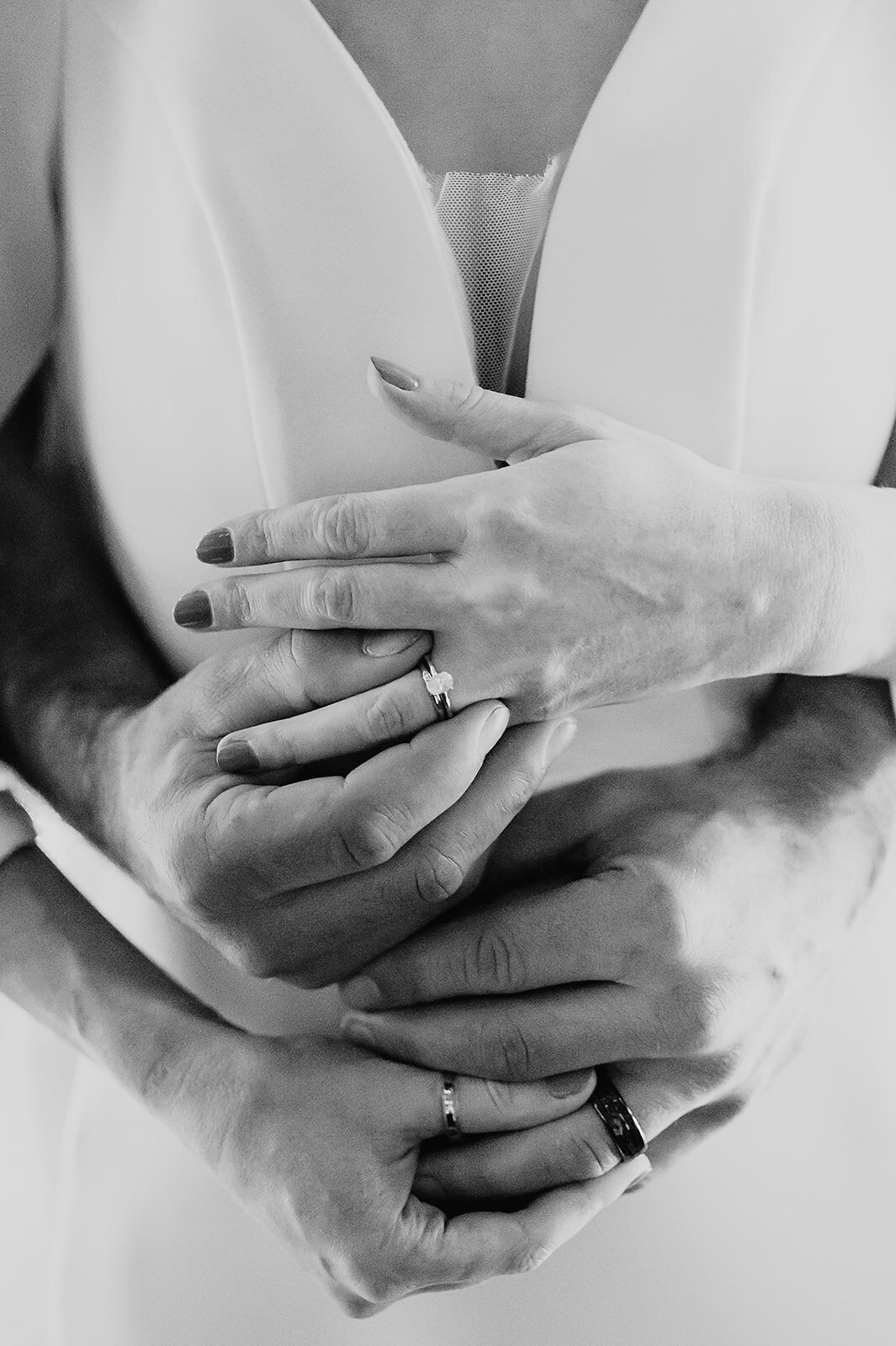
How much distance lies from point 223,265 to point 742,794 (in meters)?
0.53

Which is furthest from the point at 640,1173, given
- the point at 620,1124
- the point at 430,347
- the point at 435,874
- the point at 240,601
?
the point at 430,347

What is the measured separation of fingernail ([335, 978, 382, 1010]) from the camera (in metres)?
0.84

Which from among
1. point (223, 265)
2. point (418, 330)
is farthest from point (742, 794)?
point (223, 265)

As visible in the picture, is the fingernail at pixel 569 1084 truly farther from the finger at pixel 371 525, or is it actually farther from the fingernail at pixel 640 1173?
the finger at pixel 371 525

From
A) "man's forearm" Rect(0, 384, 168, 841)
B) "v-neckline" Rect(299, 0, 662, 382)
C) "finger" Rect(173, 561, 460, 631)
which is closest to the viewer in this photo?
"finger" Rect(173, 561, 460, 631)

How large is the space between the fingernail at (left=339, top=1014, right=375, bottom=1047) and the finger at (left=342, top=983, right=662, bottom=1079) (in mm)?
39

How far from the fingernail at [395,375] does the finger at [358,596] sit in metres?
0.12

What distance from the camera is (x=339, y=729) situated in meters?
0.74

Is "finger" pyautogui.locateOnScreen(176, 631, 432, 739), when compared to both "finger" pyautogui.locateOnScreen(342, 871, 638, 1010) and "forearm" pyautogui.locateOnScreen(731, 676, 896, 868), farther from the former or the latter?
"forearm" pyautogui.locateOnScreen(731, 676, 896, 868)

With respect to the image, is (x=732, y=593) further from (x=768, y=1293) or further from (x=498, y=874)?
(x=768, y=1293)

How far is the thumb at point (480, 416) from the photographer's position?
76cm

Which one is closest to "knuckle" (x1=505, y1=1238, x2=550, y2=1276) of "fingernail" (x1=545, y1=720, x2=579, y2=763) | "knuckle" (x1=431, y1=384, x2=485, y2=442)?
"fingernail" (x1=545, y1=720, x2=579, y2=763)

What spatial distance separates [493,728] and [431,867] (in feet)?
0.35

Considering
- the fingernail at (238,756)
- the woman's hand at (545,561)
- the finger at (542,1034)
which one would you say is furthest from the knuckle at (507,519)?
the finger at (542,1034)
